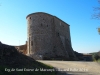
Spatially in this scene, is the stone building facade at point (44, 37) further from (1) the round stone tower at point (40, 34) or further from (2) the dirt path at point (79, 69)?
(2) the dirt path at point (79, 69)

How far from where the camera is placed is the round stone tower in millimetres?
33656

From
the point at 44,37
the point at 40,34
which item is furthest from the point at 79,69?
the point at 40,34

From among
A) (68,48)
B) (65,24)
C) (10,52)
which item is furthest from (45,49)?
(10,52)

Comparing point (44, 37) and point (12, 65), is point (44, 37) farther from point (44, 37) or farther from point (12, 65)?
point (12, 65)

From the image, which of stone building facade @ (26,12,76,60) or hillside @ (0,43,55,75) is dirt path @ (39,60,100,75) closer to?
hillside @ (0,43,55,75)

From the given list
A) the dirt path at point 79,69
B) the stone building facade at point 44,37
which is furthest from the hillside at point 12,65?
the stone building facade at point 44,37

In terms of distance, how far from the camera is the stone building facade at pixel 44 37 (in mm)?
33656

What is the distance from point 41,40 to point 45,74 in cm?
2467

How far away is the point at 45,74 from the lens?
→ 9.31m

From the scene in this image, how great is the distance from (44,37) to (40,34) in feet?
3.80

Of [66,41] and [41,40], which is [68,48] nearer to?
[66,41]

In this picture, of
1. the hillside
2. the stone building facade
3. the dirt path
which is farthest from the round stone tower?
the hillside

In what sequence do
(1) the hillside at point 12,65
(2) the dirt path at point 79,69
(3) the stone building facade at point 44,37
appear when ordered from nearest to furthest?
(1) the hillside at point 12,65
(2) the dirt path at point 79,69
(3) the stone building facade at point 44,37

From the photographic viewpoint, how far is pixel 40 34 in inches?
1341
